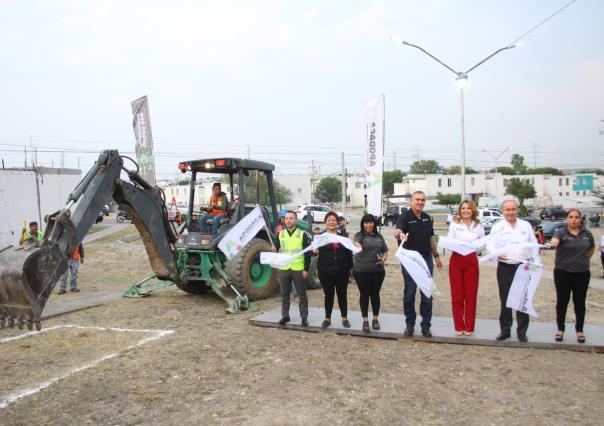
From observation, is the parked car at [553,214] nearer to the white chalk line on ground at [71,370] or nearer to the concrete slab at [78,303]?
the concrete slab at [78,303]

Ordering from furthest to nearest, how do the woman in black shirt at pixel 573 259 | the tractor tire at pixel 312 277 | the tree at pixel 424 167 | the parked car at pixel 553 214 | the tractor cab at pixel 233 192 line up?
the tree at pixel 424 167
the parked car at pixel 553 214
the tractor tire at pixel 312 277
the tractor cab at pixel 233 192
the woman in black shirt at pixel 573 259

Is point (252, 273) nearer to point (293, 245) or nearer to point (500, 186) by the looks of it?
point (293, 245)

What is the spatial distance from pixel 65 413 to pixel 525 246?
17.4 ft

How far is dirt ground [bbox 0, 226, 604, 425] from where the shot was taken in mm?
4469

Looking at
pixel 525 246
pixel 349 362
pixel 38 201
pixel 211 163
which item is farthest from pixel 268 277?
pixel 38 201

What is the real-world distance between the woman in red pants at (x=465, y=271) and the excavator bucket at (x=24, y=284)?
4696 millimetres

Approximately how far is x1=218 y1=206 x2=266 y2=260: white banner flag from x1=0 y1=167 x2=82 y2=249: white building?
13036mm

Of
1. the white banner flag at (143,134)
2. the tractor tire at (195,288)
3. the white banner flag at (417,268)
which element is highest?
the white banner flag at (143,134)

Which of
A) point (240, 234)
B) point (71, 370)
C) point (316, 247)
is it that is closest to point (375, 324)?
point (316, 247)

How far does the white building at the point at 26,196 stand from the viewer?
20.4 metres

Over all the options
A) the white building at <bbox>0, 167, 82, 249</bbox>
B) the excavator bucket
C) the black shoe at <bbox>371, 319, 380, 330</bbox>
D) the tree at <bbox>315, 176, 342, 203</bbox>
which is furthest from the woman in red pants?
the tree at <bbox>315, 176, 342, 203</bbox>

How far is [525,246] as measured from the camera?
6.11 meters

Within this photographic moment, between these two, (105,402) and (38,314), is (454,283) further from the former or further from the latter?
(38,314)

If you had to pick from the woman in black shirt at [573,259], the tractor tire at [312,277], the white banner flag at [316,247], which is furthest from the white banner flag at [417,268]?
the tractor tire at [312,277]
